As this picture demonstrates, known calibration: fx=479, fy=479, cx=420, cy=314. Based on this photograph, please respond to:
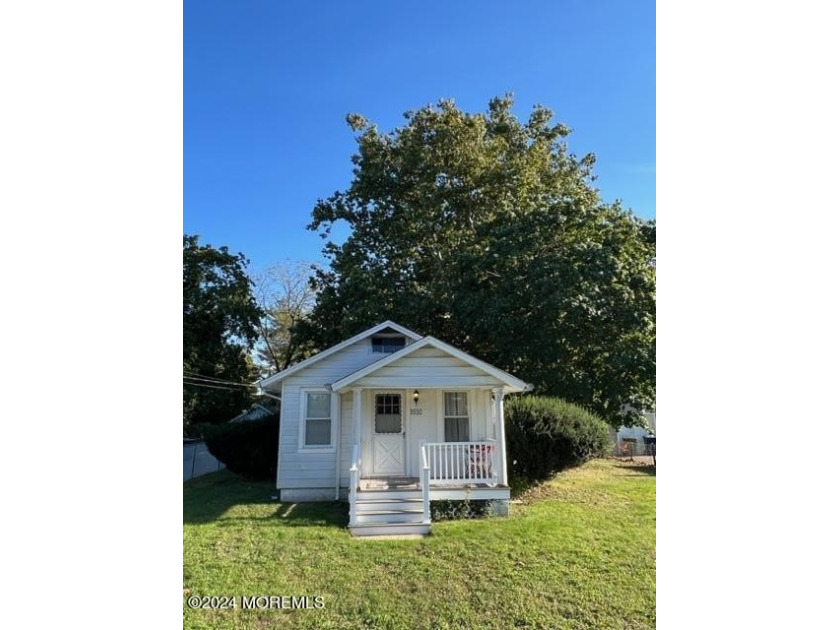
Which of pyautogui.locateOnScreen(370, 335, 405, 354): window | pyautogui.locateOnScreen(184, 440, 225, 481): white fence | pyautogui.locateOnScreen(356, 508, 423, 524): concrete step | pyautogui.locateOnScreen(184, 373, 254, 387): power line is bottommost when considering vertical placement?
pyautogui.locateOnScreen(184, 440, 225, 481): white fence

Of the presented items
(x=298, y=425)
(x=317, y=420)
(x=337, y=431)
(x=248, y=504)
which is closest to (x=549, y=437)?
(x=337, y=431)

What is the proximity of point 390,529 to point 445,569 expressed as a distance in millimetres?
1473

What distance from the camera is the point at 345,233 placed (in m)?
11.0

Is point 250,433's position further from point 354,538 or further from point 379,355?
point 354,538

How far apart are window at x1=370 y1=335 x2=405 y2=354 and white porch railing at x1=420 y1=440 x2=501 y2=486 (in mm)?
2036

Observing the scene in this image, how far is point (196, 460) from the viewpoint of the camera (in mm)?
11023

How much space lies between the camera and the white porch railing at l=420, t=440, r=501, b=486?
671 cm

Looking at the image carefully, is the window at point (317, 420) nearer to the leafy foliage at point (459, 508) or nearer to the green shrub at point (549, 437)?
the leafy foliage at point (459, 508)

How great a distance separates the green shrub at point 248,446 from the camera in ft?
31.0

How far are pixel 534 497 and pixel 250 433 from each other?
5644mm

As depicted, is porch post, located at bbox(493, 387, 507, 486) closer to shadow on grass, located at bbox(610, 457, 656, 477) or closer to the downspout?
the downspout

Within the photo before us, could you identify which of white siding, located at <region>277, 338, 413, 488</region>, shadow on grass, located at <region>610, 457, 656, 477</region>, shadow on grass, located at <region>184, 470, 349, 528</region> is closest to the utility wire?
white siding, located at <region>277, 338, 413, 488</region>

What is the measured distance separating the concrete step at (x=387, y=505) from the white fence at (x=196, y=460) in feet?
19.0
